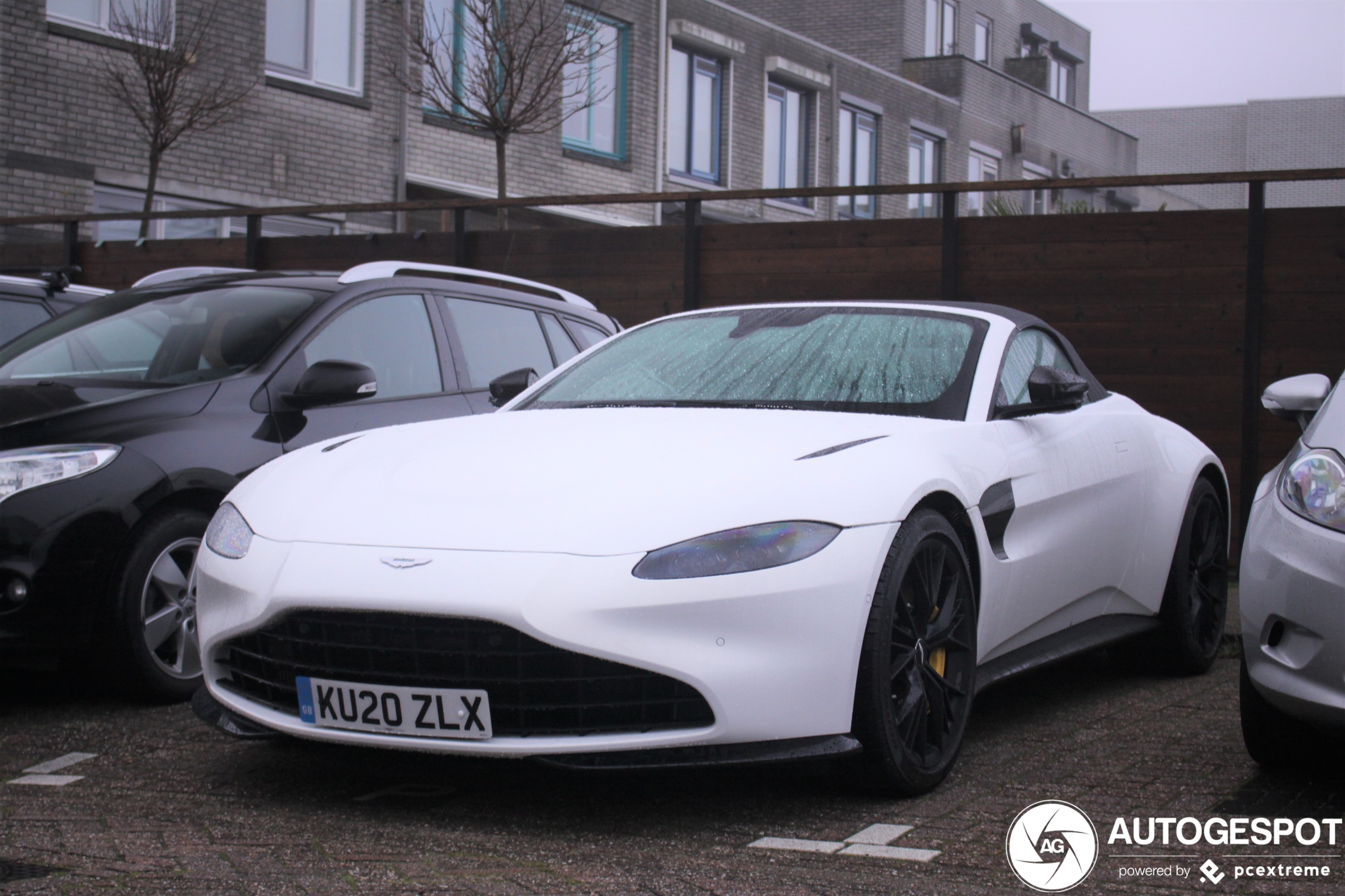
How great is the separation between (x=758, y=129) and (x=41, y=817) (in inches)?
870

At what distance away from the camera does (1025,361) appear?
17.1ft

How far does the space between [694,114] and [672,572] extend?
20681 millimetres

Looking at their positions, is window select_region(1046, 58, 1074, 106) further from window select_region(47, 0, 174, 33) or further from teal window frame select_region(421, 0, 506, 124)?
window select_region(47, 0, 174, 33)

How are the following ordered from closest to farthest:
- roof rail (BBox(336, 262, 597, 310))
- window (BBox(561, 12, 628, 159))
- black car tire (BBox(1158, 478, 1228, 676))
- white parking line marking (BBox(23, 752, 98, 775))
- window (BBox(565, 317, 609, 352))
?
1. white parking line marking (BBox(23, 752, 98, 775))
2. black car tire (BBox(1158, 478, 1228, 676))
3. roof rail (BBox(336, 262, 597, 310))
4. window (BBox(565, 317, 609, 352))
5. window (BBox(561, 12, 628, 159))

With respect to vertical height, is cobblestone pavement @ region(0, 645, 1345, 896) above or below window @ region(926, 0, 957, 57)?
below

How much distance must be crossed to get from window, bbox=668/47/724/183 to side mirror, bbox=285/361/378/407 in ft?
57.9

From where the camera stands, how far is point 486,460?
3.94m

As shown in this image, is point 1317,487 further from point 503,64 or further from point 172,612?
point 503,64

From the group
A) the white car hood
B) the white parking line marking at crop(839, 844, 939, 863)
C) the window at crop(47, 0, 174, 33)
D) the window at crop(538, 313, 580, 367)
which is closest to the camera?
the white parking line marking at crop(839, 844, 939, 863)

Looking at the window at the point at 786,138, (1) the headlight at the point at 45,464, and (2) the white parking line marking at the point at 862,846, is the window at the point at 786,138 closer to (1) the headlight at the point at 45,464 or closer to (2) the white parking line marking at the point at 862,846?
(1) the headlight at the point at 45,464

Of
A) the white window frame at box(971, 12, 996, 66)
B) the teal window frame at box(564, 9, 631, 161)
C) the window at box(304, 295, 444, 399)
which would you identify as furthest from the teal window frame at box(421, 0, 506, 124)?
the white window frame at box(971, 12, 996, 66)

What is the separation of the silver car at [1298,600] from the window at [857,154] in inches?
884

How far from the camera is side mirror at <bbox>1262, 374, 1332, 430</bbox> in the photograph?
436 cm

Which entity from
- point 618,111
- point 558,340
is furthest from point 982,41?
point 558,340
